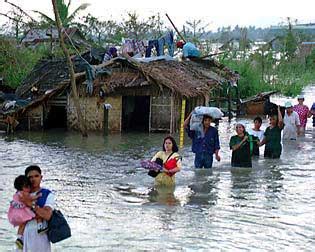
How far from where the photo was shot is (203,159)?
13148mm

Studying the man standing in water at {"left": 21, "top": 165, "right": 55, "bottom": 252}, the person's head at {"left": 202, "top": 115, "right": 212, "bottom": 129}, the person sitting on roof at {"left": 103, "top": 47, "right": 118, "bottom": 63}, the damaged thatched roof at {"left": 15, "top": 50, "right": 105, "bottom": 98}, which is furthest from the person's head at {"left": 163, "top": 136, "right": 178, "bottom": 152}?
the person sitting on roof at {"left": 103, "top": 47, "right": 118, "bottom": 63}

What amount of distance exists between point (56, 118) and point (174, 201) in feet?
48.3

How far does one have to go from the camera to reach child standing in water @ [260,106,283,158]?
1465 centimetres

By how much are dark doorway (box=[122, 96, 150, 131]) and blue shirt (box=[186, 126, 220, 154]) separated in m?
11.3

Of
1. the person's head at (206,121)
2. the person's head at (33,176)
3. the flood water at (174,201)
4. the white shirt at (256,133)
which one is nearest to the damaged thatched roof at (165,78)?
the flood water at (174,201)

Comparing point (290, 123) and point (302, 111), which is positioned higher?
point (302, 111)

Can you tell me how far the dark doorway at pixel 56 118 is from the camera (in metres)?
24.4

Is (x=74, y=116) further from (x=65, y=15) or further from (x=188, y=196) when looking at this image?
(x=188, y=196)

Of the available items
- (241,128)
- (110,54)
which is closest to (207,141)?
(241,128)

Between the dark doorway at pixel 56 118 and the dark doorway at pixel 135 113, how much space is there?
231cm

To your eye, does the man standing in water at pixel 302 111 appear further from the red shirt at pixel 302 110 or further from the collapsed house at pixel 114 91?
the collapsed house at pixel 114 91

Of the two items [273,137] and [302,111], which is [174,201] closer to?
[273,137]

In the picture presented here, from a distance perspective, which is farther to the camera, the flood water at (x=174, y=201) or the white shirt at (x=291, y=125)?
the white shirt at (x=291, y=125)

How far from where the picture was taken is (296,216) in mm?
10359
